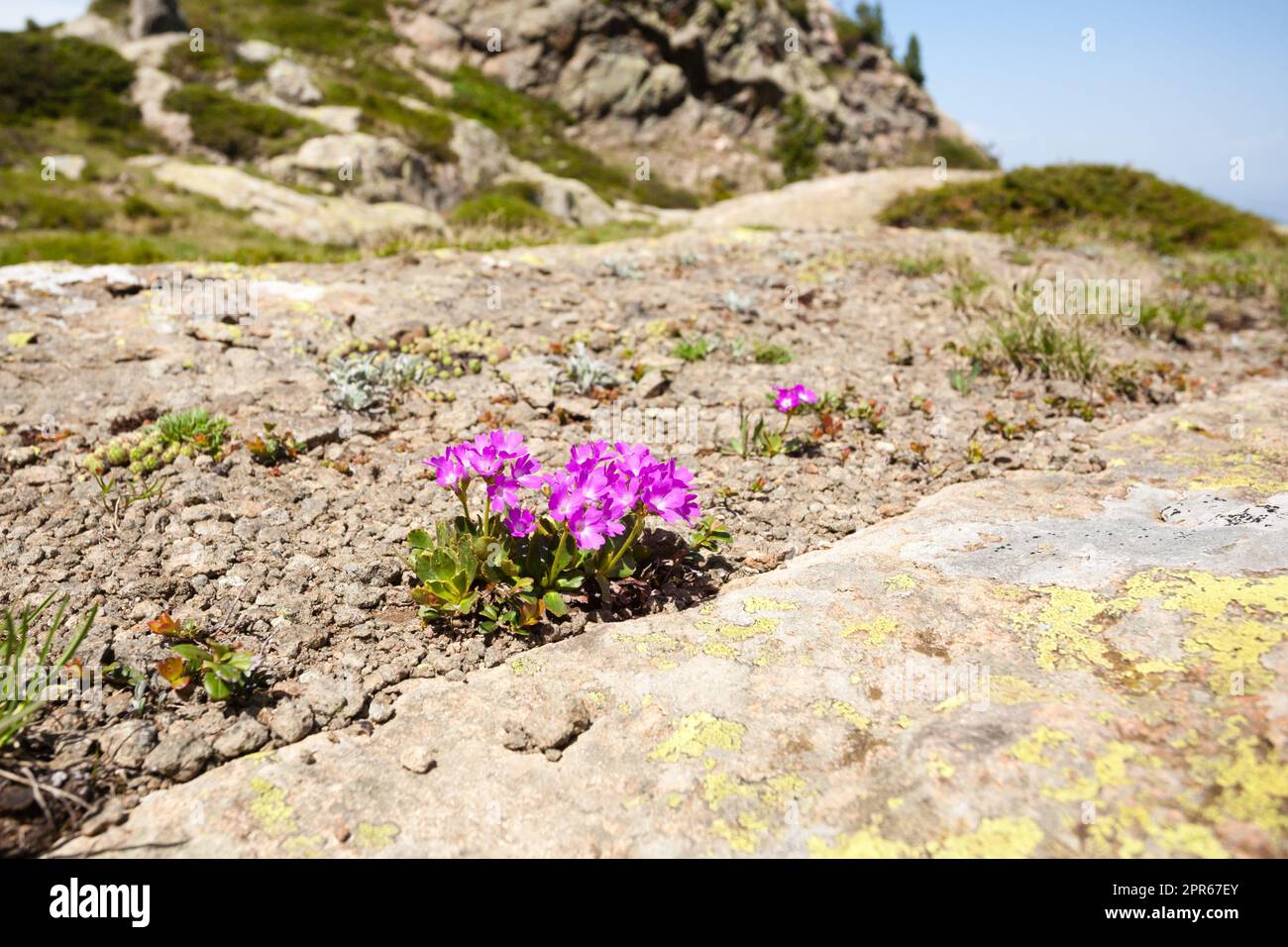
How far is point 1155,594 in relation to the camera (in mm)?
3053

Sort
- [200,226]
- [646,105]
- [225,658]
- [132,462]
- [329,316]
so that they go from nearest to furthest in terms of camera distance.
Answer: [225,658] < [132,462] < [329,316] < [200,226] < [646,105]

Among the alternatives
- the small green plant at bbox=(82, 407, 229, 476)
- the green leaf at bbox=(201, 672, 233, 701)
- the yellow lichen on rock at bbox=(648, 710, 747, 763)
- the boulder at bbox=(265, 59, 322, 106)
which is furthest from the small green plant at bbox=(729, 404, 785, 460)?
the boulder at bbox=(265, 59, 322, 106)

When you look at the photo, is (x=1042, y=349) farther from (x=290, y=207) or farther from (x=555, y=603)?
(x=290, y=207)

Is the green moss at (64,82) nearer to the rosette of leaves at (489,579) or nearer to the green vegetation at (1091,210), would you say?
the green vegetation at (1091,210)

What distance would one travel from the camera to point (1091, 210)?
57.5 feet

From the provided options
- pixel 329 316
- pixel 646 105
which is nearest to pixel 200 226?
pixel 329 316

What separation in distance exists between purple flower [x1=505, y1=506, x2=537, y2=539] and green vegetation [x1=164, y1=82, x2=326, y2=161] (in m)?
30.8

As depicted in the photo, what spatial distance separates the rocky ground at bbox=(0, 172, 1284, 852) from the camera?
2.99 meters

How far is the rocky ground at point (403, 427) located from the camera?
9.82 feet

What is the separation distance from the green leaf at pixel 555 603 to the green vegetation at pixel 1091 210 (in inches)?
598

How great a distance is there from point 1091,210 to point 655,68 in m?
42.3

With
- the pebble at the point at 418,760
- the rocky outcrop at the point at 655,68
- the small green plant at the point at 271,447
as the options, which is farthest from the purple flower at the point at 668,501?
the rocky outcrop at the point at 655,68

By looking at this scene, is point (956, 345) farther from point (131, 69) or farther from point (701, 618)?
point (131, 69)
